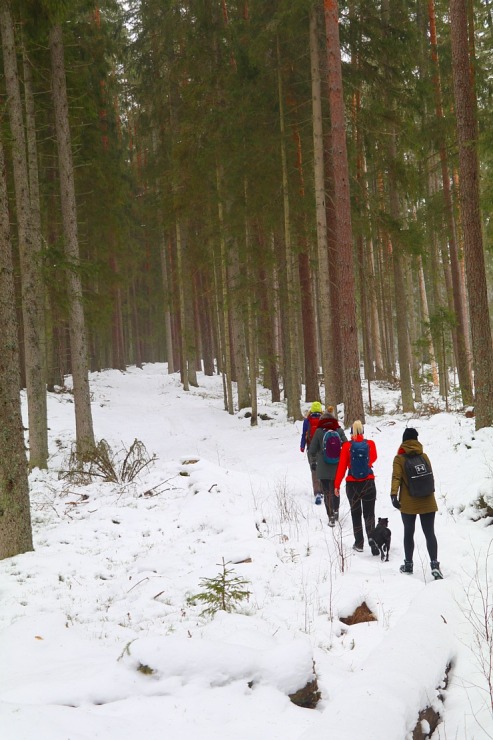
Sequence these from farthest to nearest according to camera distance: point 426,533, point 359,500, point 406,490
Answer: point 359,500, point 406,490, point 426,533

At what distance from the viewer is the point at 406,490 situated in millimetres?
6262

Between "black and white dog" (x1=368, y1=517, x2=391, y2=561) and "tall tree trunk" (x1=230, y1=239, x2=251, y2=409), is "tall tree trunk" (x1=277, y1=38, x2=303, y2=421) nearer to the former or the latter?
"tall tree trunk" (x1=230, y1=239, x2=251, y2=409)

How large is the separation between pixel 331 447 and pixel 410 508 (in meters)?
2.32

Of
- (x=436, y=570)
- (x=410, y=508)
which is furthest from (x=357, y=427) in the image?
(x=436, y=570)

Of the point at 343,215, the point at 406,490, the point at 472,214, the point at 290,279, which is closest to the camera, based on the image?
the point at 406,490

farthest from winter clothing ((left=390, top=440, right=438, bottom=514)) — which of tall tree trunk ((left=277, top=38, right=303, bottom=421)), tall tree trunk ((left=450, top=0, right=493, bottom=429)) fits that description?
tall tree trunk ((left=277, top=38, right=303, bottom=421))

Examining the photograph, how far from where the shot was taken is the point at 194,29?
19.5 metres

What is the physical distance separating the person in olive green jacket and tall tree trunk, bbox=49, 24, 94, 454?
28.1 feet

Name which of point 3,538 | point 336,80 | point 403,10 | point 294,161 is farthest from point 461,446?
point 403,10

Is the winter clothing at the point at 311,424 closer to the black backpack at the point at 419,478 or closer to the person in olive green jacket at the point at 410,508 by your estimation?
the person in olive green jacket at the point at 410,508

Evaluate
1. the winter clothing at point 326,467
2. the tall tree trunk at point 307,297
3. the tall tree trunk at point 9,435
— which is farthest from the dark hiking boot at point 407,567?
the tall tree trunk at point 307,297

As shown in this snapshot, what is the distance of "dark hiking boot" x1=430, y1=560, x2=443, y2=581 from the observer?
231 inches

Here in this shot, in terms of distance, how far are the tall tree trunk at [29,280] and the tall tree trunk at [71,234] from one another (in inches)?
33.6

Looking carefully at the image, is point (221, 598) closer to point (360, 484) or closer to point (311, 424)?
point (360, 484)
